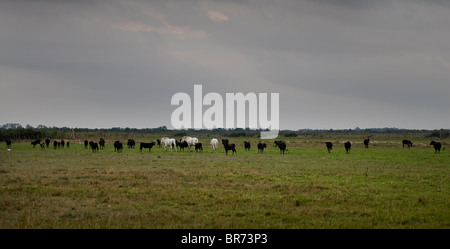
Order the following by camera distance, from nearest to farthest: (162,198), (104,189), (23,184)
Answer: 1. (162,198)
2. (104,189)
3. (23,184)

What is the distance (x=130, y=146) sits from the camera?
57.2 m

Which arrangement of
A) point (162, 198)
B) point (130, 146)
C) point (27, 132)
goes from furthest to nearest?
point (27, 132), point (130, 146), point (162, 198)

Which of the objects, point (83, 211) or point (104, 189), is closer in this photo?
point (83, 211)

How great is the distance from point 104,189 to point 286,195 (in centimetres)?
746
